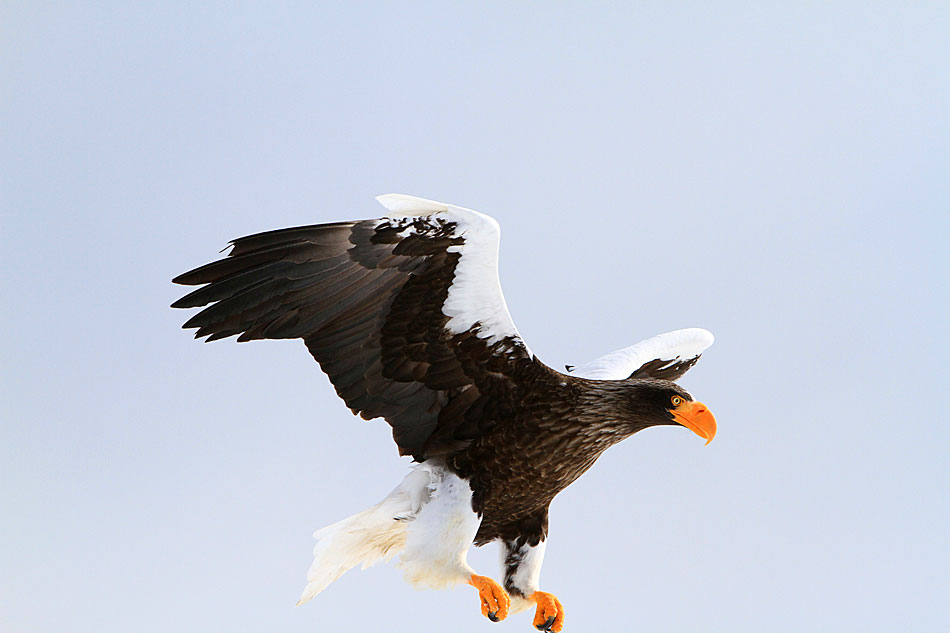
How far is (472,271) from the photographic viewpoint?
3.59 meters

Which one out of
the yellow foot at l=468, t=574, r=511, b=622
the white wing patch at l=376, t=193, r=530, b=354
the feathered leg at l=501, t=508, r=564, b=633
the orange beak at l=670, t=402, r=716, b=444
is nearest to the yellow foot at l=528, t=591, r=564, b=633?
the feathered leg at l=501, t=508, r=564, b=633

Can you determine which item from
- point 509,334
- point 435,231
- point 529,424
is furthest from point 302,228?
point 529,424

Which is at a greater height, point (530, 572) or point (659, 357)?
point (659, 357)

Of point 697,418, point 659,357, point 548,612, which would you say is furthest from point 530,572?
point 659,357

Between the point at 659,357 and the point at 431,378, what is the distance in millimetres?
1919

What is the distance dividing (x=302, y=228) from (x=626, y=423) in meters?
1.60

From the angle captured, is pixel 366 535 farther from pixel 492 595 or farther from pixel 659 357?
pixel 659 357

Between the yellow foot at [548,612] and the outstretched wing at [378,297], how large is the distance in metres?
1.13

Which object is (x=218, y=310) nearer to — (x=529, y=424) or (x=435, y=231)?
(x=435, y=231)

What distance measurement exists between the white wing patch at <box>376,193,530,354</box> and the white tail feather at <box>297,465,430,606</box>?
0.70 metres

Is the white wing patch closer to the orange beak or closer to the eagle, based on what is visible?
the eagle

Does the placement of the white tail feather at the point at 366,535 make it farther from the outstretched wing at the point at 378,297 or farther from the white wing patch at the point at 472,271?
the white wing patch at the point at 472,271

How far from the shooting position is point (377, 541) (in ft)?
13.4

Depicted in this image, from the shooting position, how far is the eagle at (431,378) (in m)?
3.59
